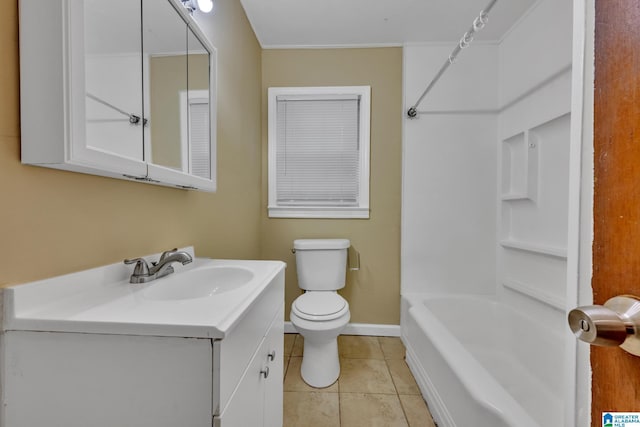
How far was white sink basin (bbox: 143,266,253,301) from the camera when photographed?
0.85 m

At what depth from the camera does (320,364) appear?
5.27 feet

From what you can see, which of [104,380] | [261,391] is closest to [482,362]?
[261,391]

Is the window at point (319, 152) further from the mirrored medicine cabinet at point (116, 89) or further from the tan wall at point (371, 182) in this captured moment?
the mirrored medicine cabinet at point (116, 89)

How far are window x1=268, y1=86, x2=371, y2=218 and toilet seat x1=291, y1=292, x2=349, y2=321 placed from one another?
28.0 inches

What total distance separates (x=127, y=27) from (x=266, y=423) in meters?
1.32

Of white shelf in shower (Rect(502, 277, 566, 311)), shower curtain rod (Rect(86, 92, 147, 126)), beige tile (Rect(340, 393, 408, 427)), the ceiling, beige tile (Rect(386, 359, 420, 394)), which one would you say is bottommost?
beige tile (Rect(340, 393, 408, 427))

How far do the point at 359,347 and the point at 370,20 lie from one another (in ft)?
7.91

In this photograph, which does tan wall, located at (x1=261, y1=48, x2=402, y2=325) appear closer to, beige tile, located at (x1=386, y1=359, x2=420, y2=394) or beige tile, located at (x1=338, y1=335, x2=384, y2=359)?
beige tile, located at (x1=338, y1=335, x2=384, y2=359)

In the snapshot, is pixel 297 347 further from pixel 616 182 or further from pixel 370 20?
pixel 370 20

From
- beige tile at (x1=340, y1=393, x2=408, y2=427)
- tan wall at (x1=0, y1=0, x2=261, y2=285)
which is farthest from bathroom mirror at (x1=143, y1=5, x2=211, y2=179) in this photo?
beige tile at (x1=340, y1=393, x2=408, y2=427)

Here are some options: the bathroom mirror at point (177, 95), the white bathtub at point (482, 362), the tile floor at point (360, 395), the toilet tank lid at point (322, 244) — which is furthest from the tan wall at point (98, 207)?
the white bathtub at point (482, 362)

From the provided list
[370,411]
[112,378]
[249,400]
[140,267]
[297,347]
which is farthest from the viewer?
[297,347]

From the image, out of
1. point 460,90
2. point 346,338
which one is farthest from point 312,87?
point 346,338

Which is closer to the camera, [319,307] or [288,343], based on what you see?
[319,307]
